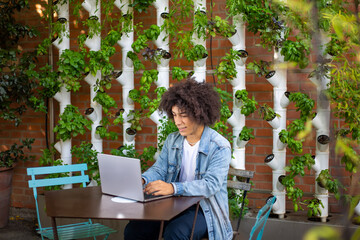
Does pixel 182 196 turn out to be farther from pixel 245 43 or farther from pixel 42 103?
pixel 42 103

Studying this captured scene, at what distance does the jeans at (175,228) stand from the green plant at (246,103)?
112cm

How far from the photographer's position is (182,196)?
2.27 meters

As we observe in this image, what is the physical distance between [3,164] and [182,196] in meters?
2.53

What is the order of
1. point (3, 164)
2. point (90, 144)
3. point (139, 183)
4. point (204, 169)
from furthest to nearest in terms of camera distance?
1. point (3, 164)
2. point (90, 144)
3. point (204, 169)
4. point (139, 183)

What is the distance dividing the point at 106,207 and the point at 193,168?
67cm

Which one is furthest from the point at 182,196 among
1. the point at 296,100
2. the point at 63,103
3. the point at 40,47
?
the point at 40,47

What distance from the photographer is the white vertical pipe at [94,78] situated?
3.81 m

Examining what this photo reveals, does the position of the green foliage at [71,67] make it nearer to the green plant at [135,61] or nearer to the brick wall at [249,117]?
the brick wall at [249,117]

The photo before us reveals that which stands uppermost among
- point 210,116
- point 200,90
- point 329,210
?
point 200,90

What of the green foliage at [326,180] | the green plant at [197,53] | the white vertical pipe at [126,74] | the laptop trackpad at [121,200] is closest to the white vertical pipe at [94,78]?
the white vertical pipe at [126,74]

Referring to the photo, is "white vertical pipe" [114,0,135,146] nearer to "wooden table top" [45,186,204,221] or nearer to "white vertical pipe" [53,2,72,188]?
"white vertical pipe" [53,2,72,188]

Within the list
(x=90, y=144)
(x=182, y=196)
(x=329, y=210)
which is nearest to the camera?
(x=182, y=196)

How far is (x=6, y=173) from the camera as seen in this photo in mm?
4109

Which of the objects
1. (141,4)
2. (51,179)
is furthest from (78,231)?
(141,4)
